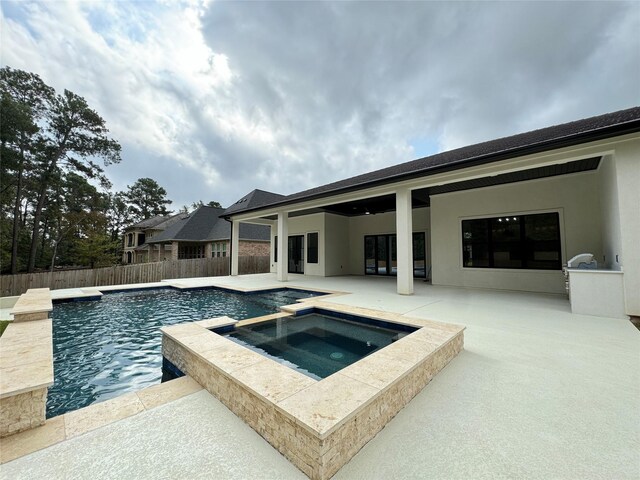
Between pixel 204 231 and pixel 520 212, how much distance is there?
66.8 ft

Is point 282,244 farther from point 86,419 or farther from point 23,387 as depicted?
point 23,387

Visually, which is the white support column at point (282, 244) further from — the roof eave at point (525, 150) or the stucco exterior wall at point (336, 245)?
the roof eave at point (525, 150)

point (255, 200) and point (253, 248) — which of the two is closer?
point (255, 200)

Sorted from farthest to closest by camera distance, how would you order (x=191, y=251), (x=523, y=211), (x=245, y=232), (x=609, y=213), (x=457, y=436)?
(x=191, y=251) < (x=245, y=232) < (x=523, y=211) < (x=609, y=213) < (x=457, y=436)

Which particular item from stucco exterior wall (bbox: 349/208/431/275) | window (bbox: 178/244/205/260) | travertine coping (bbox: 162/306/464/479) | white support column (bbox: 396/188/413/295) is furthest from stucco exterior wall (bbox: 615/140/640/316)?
window (bbox: 178/244/205/260)

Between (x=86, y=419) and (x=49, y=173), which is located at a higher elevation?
(x=49, y=173)

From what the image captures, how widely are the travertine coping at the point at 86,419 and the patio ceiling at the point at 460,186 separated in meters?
8.14

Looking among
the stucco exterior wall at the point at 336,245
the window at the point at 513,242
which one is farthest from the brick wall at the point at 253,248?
the window at the point at 513,242

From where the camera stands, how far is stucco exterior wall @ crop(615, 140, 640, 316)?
473 cm

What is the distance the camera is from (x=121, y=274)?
37.9 feet

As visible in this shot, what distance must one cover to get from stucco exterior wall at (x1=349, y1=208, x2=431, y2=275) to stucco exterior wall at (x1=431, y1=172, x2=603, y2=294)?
1664 mm

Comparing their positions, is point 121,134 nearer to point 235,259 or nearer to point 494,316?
point 235,259

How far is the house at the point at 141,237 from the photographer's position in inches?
1067

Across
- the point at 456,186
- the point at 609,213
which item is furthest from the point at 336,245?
the point at 609,213
